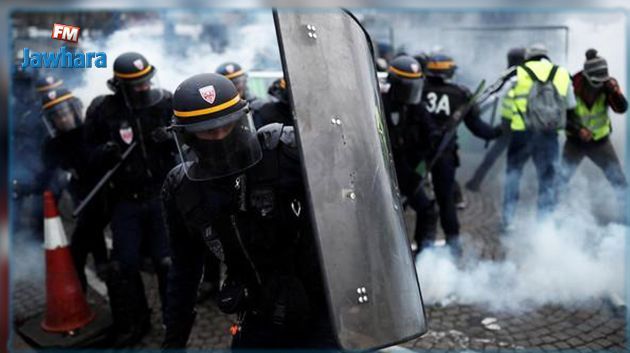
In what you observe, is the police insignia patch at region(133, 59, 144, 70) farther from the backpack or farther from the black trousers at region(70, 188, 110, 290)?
the backpack

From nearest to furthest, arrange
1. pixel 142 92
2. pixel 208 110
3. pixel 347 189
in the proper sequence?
pixel 347 189 → pixel 208 110 → pixel 142 92

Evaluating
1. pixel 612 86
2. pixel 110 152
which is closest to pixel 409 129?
pixel 612 86

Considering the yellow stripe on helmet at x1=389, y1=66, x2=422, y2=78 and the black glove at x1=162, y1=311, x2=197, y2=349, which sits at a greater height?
the yellow stripe on helmet at x1=389, y1=66, x2=422, y2=78

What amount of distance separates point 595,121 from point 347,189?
4053mm

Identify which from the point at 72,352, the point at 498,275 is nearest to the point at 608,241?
the point at 498,275

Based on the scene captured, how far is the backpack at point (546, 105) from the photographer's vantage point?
5168 mm

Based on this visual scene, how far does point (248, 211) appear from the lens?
2.41 m

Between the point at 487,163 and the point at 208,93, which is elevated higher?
the point at 208,93

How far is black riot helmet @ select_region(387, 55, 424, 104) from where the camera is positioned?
449 cm

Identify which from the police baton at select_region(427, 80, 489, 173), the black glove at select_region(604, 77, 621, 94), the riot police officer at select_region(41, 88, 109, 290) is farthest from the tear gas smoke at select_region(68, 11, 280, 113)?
the black glove at select_region(604, 77, 621, 94)

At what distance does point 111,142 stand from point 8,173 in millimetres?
1215

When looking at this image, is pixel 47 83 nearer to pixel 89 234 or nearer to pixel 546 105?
pixel 89 234

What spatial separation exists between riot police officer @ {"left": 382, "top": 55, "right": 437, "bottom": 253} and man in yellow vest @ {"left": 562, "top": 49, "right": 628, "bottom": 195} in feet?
4.85

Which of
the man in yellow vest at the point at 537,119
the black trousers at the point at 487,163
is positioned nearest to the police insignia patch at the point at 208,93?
the man in yellow vest at the point at 537,119
